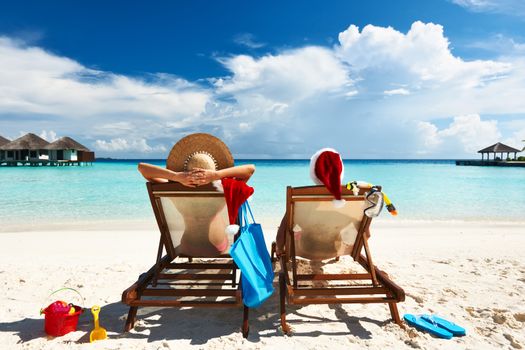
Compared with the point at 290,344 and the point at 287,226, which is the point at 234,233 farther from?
the point at 290,344

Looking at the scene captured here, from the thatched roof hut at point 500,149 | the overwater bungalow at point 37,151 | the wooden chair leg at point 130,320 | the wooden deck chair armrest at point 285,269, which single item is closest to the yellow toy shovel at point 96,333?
the wooden chair leg at point 130,320

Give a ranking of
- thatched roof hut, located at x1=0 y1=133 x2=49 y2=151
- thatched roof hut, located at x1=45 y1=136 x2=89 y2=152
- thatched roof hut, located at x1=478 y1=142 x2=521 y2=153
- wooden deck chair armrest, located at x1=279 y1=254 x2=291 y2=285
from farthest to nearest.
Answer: thatched roof hut, located at x1=478 y1=142 x2=521 y2=153, thatched roof hut, located at x1=45 y1=136 x2=89 y2=152, thatched roof hut, located at x1=0 y1=133 x2=49 y2=151, wooden deck chair armrest, located at x1=279 y1=254 x2=291 y2=285

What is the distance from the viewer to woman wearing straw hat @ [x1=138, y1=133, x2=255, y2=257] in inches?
107

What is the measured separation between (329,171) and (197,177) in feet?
3.41

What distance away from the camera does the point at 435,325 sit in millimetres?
2645

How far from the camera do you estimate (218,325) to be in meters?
2.69

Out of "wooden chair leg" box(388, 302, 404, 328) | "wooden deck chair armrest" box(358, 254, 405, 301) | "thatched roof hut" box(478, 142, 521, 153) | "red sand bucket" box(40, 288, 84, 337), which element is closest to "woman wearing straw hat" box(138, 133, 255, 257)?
"red sand bucket" box(40, 288, 84, 337)

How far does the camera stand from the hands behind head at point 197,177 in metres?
2.70

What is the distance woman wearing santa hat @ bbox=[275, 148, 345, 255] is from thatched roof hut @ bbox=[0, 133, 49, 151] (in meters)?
48.2

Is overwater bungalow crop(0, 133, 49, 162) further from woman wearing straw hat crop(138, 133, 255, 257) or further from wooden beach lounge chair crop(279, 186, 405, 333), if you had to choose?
wooden beach lounge chair crop(279, 186, 405, 333)

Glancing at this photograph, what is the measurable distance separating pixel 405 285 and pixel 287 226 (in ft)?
5.43

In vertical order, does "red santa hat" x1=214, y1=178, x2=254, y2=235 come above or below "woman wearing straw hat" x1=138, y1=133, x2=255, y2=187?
below

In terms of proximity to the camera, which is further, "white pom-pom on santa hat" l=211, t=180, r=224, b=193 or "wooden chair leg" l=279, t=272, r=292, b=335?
"white pom-pom on santa hat" l=211, t=180, r=224, b=193

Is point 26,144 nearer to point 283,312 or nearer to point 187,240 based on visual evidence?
point 187,240
